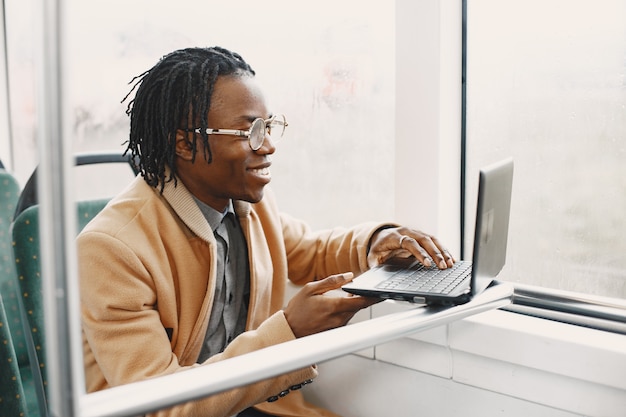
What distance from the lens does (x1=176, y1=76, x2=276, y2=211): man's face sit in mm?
1240

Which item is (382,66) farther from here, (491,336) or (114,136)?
(114,136)

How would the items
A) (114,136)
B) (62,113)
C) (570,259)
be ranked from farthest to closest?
(114,136)
(570,259)
(62,113)

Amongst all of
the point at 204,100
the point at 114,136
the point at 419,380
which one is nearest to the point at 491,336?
the point at 419,380

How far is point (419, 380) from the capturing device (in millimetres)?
1467

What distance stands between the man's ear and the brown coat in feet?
0.19

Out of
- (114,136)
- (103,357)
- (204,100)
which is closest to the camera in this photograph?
(103,357)

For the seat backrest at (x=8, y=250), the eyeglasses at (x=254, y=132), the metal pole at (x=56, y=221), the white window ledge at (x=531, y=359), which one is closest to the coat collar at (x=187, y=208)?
the eyeglasses at (x=254, y=132)

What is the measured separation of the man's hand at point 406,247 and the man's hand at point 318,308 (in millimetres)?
204

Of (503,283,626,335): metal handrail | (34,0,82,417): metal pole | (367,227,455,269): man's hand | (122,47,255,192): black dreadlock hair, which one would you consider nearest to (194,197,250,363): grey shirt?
(122,47,255,192): black dreadlock hair

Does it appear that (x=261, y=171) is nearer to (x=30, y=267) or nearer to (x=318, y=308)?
(x=318, y=308)

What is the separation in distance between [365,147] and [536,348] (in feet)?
2.18

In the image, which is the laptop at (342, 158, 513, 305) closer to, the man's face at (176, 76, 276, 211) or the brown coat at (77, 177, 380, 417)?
the brown coat at (77, 177, 380, 417)

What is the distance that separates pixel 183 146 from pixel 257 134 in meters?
0.13

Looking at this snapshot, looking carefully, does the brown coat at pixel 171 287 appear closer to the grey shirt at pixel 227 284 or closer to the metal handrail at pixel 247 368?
the grey shirt at pixel 227 284
